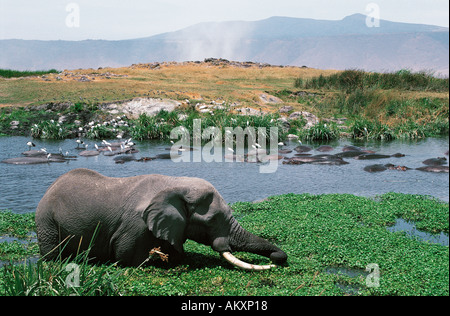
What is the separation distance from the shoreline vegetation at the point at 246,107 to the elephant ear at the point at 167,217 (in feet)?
47.4

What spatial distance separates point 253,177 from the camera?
46.1ft

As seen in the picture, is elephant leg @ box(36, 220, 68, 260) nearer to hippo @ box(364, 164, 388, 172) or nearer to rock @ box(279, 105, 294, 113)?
hippo @ box(364, 164, 388, 172)

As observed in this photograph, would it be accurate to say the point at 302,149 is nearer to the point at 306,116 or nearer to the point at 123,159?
the point at 123,159

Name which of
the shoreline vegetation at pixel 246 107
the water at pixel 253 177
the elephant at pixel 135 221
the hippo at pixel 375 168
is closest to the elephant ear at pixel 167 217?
the elephant at pixel 135 221

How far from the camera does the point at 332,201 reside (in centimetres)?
1063

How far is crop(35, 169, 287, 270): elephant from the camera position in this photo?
636cm

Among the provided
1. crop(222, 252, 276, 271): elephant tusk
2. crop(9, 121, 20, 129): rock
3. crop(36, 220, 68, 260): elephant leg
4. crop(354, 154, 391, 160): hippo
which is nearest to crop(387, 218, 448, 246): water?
crop(222, 252, 276, 271): elephant tusk

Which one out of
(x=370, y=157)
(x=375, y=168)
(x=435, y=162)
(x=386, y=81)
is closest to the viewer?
(x=375, y=168)

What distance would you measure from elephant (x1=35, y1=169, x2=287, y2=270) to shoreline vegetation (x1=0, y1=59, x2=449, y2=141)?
14.3 meters

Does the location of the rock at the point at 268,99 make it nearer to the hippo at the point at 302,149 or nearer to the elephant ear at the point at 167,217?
the hippo at the point at 302,149

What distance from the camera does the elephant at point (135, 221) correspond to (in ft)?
20.9

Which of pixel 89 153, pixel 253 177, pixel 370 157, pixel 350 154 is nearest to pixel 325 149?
pixel 350 154

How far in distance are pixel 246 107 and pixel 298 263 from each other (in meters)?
19.9

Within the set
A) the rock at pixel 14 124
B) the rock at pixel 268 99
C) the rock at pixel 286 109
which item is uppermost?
the rock at pixel 268 99
